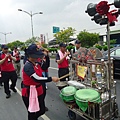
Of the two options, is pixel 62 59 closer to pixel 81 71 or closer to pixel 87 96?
pixel 81 71

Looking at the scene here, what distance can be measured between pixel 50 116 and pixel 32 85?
1.44m

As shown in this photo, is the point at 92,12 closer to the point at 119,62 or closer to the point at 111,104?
the point at 111,104

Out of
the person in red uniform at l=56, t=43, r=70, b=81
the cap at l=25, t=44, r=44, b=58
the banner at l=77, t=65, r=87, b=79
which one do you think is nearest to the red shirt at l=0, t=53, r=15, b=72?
the person in red uniform at l=56, t=43, r=70, b=81

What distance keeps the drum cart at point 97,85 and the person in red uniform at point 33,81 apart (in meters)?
0.79

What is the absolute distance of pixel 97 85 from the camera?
3328 mm

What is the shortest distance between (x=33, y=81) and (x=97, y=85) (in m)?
1.44

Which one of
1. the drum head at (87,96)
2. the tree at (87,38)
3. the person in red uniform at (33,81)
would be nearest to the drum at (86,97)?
the drum head at (87,96)

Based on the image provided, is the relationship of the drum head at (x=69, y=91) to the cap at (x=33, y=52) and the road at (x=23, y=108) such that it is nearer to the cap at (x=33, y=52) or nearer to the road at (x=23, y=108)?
the road at (x=23, y=108)

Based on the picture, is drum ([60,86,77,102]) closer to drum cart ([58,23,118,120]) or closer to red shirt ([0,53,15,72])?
drum cart ([58,23,118,120])

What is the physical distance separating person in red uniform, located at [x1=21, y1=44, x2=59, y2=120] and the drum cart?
2.61 feet

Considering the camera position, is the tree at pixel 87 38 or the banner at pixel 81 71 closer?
the banner at pixel 81 71

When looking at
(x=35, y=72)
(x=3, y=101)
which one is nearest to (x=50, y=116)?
(x=35, y=72)

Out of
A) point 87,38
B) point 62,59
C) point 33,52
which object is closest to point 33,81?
point 33,52

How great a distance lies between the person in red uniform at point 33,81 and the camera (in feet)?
8.18
